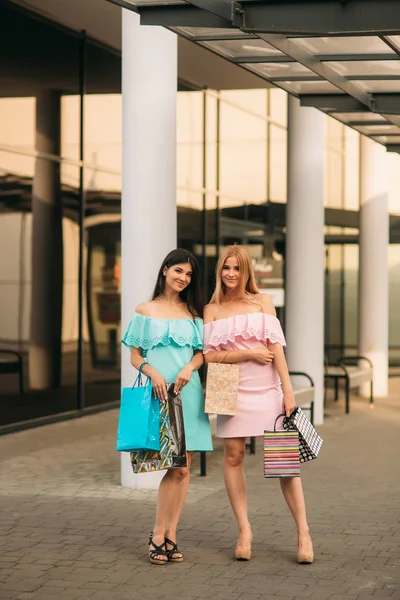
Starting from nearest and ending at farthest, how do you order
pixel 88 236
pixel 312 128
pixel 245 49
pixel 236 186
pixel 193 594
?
1. pixel 193 594
2. pixel 245 49
3. pixel 312 128
4. pixel 88 236
5. pixel 236 186

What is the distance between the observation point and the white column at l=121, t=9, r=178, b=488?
913 cm

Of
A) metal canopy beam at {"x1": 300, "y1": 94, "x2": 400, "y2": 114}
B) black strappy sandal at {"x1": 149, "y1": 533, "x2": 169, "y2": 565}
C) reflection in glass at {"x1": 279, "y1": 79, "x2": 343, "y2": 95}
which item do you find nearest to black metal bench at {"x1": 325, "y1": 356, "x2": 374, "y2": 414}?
metal canopy beam at {"x1": 300, "y1": 94, "x2": 400, "y2": 114}

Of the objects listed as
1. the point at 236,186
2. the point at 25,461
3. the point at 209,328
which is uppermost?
the point at 236,186

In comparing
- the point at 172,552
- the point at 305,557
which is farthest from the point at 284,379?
the point at 172,552

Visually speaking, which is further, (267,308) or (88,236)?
(88,236)

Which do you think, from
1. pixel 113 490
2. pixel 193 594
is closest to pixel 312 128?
pixel 113 490

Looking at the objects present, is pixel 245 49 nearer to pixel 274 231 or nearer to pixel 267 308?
pixel 267 308

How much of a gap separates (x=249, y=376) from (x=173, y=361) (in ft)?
1.49

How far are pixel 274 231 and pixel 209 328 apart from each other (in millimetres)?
14804

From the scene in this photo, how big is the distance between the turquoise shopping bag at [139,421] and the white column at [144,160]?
2.56 meters

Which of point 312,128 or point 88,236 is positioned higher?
point 312,128

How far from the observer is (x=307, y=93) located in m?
10.5

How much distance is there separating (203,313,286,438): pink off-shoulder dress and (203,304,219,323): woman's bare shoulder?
5 centimetres

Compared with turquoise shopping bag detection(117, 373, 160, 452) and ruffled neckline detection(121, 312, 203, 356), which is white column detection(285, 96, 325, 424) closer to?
ruffled neckline detection(121, 312, 203, 356)
